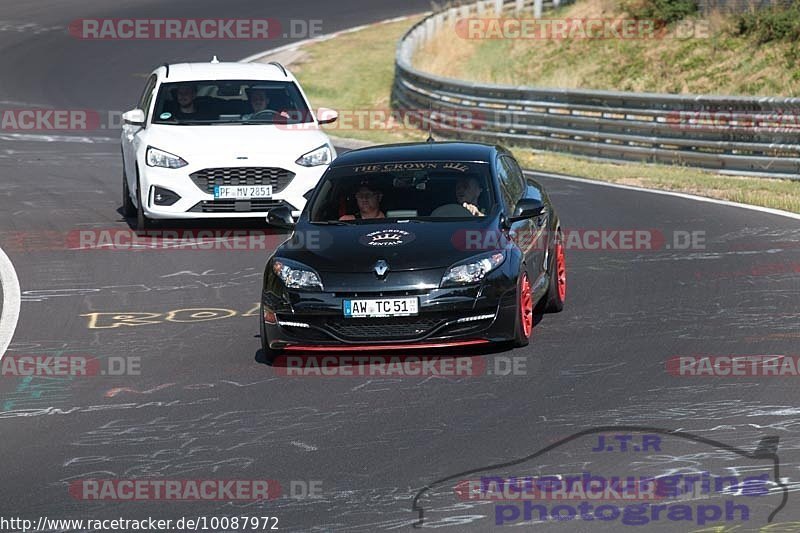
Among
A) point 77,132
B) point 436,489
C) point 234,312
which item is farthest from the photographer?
point 77,132

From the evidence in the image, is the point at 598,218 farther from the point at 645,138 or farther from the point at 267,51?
the point at 267,51

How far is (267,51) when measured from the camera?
43.0 m

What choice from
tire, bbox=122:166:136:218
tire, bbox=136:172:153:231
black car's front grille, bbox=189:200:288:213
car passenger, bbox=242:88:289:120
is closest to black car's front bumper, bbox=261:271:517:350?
black car's front grille, bbox=189:200:288:213

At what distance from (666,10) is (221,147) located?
797 inches

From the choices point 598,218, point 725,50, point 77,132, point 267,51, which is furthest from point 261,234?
point 267,51

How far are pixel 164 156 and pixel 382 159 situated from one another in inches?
220

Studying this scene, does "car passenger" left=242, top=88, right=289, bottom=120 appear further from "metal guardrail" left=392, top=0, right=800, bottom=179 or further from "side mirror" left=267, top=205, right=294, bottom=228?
"side mirror" left=267, top=205, right=294, bottom=228

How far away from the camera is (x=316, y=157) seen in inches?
670

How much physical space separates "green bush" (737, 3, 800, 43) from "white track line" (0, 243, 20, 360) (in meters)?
19.3

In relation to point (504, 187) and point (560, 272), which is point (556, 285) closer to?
point (560, 272)

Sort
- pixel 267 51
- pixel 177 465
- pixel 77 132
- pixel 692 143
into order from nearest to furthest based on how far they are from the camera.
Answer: pixel 177 465 < pixel 692 143 < pixel 77 132 < pixel 267 51

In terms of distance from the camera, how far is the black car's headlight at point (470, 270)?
411 inches

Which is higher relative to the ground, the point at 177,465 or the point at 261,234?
the point at 177,465

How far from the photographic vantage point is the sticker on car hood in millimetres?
10766
